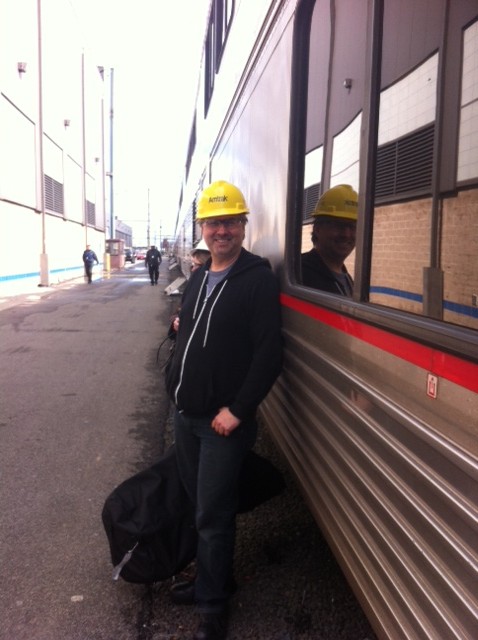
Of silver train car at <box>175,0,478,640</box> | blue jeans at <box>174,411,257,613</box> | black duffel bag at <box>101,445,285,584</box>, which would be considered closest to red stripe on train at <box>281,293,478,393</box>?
silver train car at <box>175,0,478,640</box>

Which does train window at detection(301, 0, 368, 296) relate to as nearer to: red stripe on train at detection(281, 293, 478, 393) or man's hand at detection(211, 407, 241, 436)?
red stripe on train at detection(281, 293, 478, 393)

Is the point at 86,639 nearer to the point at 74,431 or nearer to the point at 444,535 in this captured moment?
the point at 444,535

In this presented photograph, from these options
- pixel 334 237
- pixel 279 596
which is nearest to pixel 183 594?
pixel 279 596

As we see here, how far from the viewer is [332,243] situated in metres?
2.46

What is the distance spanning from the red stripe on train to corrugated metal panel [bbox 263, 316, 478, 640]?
0.07m

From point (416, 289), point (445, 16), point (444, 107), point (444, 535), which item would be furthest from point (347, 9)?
point (444, 535)

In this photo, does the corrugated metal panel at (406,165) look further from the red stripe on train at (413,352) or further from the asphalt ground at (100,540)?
the asphalt ground at (100,540)

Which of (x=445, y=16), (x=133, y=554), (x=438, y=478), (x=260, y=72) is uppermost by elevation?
(x=260, y=72)

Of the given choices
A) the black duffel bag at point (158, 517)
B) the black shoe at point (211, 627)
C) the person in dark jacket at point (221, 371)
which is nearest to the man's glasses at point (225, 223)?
the person in dark jacket at point (221, 371)

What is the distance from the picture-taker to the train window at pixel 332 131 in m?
1.97

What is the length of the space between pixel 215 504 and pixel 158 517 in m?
0.39

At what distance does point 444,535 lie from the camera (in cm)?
132

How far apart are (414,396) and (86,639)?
1.79 metres

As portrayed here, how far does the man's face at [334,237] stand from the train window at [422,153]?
284 millimetres
